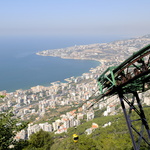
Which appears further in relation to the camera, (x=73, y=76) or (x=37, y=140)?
(x=73, y=76)

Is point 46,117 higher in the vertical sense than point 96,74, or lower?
lower

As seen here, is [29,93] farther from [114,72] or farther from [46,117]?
[114,72]

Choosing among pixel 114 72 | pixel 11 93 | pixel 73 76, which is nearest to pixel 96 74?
pixel 73 76

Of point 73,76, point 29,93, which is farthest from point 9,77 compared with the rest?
point 73,76

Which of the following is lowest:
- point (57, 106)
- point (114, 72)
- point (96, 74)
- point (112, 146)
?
point (112, 146)

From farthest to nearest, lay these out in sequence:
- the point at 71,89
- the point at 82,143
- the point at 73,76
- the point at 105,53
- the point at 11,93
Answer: the point at 105,53, the point at 73,76, the point at 71,89, the point at 11,93, the point at 82,143

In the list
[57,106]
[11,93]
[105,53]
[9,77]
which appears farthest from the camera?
[105,53]

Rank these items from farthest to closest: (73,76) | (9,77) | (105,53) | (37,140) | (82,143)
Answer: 1. (105,53)
2. (73,76)
3. (9,77)
4. (37,140)
5. (82,143)

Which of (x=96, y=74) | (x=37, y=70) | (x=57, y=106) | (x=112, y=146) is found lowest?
(x=112, y=146)

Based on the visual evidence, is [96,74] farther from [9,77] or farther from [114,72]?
[114,72]
